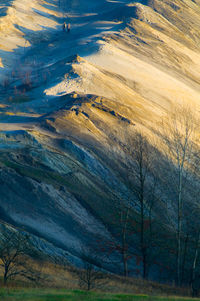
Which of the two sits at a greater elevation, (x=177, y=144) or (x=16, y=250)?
(x=177, y=144)

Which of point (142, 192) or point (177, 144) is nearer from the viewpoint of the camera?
point (142, 192)

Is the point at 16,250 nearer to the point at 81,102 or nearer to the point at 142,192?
the point at 142,192

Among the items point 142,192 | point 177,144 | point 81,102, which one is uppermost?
point 81,102

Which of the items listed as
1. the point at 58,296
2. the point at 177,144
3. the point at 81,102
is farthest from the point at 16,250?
the point at 81,102

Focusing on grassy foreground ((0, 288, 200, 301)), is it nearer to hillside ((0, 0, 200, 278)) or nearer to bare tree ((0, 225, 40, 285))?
bare tree ((0, 225, 40, 285))

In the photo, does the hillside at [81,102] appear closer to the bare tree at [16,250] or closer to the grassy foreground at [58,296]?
the bare tree at [16,250]

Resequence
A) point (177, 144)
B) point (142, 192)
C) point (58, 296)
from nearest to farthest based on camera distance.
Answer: point (58, 296), point (142, 192), point (177, 144)

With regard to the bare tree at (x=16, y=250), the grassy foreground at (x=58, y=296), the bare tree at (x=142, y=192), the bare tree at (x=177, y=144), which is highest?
the bare tree at (x=177, y=144)

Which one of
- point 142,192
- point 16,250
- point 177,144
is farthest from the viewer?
point 177,144

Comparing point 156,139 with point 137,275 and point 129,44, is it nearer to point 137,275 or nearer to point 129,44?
point 137,275

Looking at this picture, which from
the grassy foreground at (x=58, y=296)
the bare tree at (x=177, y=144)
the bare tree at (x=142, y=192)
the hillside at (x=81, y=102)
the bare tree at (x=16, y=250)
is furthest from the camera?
the bare tree at (x=177, y=144)

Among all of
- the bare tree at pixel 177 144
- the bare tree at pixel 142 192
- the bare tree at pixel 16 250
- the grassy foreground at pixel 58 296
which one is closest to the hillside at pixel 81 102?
the bare tree at pixel 142 192

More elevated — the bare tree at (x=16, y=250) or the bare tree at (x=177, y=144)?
the bare tree at (x=177, y=144)
